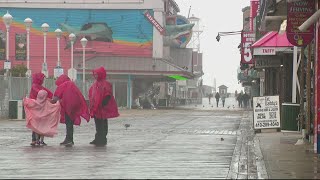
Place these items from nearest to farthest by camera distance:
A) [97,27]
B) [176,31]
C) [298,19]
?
[298,19] < [97,27] < [176,31]

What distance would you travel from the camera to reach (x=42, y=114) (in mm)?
17266

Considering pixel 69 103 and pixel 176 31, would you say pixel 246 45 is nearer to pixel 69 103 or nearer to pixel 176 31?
pixel 69 103

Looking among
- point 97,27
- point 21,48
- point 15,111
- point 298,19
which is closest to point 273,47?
point 298,19

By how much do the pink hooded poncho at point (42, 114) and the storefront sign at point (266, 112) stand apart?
26.7ft

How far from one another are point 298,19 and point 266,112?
735 cm

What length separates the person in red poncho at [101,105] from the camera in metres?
17.5

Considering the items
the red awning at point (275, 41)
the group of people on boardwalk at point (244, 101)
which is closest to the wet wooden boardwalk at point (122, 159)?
the red awning at point (275, 41)

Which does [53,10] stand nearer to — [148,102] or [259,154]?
[148,102]

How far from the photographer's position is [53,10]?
223ft

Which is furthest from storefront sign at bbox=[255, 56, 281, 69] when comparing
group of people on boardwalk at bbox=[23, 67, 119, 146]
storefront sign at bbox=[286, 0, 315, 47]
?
group of people on boardwalk at bbox=[23, 67, 119, 146]

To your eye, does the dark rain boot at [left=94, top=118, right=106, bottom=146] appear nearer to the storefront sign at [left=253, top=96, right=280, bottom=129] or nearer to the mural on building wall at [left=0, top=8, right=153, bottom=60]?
the storefront sign at [left=253, top=96, right=280, bottom=129]

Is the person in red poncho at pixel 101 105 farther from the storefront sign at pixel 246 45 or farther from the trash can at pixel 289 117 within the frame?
the storefront sign at pixel 246 45

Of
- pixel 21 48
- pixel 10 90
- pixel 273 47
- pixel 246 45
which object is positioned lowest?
pixel 10 90

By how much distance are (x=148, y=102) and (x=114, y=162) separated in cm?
4999
